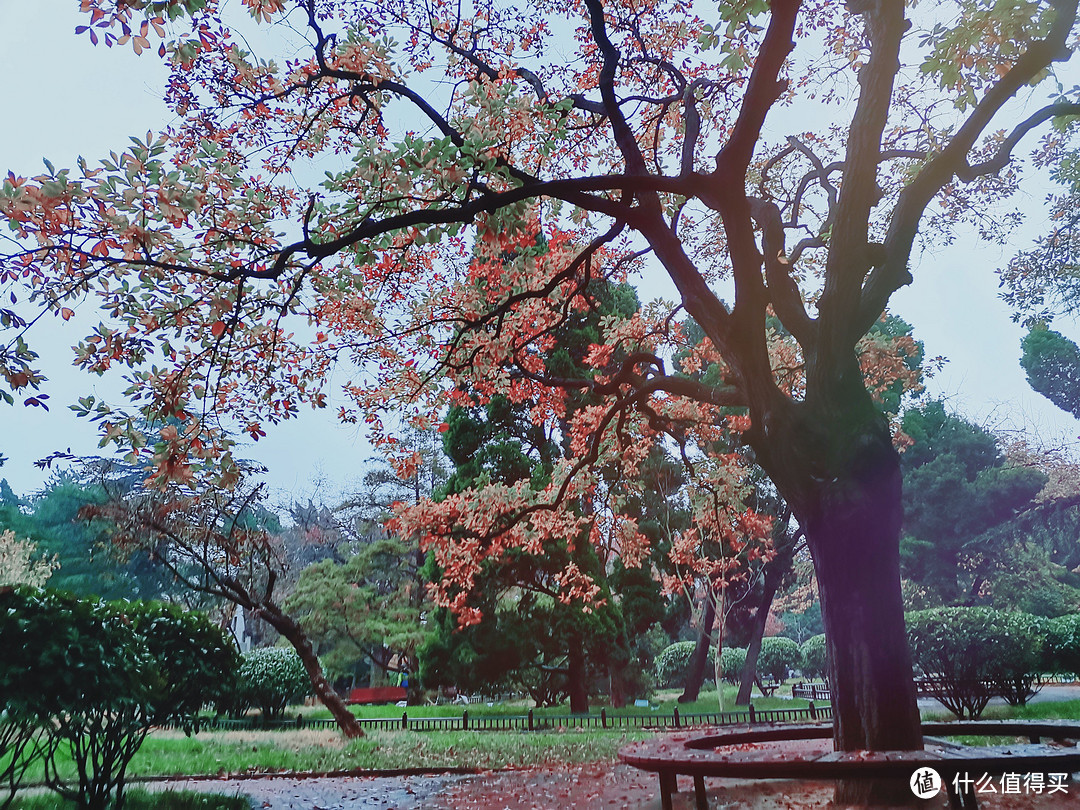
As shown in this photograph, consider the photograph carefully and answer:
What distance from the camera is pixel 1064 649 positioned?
13.7 metres

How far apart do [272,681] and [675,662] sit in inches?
576

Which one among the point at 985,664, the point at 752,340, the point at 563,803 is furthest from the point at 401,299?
the point at 985,664

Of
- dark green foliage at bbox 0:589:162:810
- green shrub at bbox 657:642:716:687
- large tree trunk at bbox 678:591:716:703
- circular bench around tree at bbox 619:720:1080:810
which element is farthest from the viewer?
green shrub at bbox 657:642:716:687

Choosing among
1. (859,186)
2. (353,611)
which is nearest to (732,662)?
(353,611)

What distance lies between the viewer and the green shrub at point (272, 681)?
14820 mm

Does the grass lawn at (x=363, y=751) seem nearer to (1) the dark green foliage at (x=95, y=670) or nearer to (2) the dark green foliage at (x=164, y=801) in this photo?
(2) the dark green foliage at (x=164, y=801)

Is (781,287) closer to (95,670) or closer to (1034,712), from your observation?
(95,670)

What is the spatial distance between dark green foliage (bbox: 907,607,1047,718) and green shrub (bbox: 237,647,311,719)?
42.4 ft

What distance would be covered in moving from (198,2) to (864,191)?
480 cm

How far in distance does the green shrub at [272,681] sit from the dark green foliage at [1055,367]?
100ft

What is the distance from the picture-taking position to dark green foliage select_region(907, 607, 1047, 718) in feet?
39.8

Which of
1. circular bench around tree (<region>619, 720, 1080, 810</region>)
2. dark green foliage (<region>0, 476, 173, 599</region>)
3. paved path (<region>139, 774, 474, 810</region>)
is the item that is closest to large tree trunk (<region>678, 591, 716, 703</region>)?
paved path (<region>139, 774, 474, 810</region>)

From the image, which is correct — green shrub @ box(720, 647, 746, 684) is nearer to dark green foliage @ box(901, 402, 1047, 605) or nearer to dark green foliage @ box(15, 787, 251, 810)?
dark green foliage @ box(901, 402, 1047, 605)

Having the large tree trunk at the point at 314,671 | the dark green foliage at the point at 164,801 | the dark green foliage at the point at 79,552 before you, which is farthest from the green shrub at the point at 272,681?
the dark green foliage at the point at 79,552
